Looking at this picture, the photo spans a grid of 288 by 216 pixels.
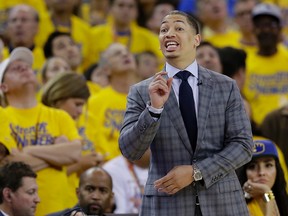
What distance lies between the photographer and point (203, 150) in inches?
205

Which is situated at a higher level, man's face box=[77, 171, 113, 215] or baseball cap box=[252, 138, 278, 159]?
baseball cap box=[252, 138, 278, 159]

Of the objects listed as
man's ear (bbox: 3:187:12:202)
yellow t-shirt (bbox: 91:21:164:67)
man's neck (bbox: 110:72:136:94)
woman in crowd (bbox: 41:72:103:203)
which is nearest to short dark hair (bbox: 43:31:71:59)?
man's neck (bbox: 110:72:136:94)

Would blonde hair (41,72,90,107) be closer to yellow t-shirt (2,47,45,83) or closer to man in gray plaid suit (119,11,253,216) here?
yellow t-shirt (2,47,45,83)

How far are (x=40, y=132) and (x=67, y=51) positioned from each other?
2941mm

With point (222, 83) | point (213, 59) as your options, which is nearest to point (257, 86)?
point (213, 59)

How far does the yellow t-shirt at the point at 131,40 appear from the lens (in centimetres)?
1175

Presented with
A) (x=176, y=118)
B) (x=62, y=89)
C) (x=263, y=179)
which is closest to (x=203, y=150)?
(x=176, y=118)

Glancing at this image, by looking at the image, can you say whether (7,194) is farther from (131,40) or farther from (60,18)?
(131,40)

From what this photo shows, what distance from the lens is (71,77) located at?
8.34 m

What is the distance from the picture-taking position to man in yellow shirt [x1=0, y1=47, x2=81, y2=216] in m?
7.34

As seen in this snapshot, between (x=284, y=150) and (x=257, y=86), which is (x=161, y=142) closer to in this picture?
(x=284, y=150)

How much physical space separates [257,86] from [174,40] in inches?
233

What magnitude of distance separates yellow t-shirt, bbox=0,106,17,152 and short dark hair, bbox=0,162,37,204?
0.51m

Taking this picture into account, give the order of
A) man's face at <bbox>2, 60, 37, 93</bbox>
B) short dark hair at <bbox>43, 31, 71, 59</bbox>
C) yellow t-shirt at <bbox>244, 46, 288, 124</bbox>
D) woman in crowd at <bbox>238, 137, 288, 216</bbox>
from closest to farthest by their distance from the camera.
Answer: woman in crowd at <bbox>238, 137, 288, 216</bbox>
man's face at <bbox>2, 60, 37, 93</bbox>
short dark hair at <bbox>43, 31, 71, 59</bbox>
yellow t-shirt at <bbox>244, 46, 288, 124</bbox>
